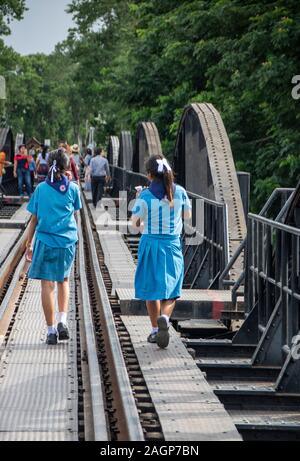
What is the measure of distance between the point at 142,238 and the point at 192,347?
1418 mm

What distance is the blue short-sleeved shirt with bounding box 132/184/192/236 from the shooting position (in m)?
10.7

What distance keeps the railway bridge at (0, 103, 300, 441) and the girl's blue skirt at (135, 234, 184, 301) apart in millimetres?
478

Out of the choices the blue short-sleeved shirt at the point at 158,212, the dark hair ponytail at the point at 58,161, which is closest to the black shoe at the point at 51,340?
the blue short-sleeved shirt at the point at 158,212

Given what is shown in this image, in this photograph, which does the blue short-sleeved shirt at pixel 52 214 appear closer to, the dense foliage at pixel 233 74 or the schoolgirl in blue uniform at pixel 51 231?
the schoolgirl in blue uniform at pixel 51 231

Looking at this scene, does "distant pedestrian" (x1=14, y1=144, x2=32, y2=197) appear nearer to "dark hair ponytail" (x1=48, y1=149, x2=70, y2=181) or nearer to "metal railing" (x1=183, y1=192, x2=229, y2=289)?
"metal railing" (x1=183, y1=192, x2=229, y2=289)

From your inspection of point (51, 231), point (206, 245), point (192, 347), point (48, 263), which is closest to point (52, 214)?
point (51, 231)

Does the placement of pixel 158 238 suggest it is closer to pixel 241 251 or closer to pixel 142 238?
pixel 142 238

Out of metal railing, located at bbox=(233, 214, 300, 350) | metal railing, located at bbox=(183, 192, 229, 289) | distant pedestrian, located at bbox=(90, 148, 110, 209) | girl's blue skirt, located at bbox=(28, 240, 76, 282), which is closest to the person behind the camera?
metal railing, located at bbox=(233, 214, 300, 350)

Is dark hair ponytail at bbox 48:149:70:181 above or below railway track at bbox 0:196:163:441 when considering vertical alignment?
above

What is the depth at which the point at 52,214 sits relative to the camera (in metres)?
11.2

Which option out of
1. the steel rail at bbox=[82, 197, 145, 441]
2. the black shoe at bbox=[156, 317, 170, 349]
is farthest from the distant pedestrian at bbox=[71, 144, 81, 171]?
the black shoe at bbox=[156, 317, 170, 349]

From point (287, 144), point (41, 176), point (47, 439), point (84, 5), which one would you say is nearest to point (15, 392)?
point (47, 439)

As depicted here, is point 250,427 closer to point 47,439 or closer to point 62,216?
point 47,439

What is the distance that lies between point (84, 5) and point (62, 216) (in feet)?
271
